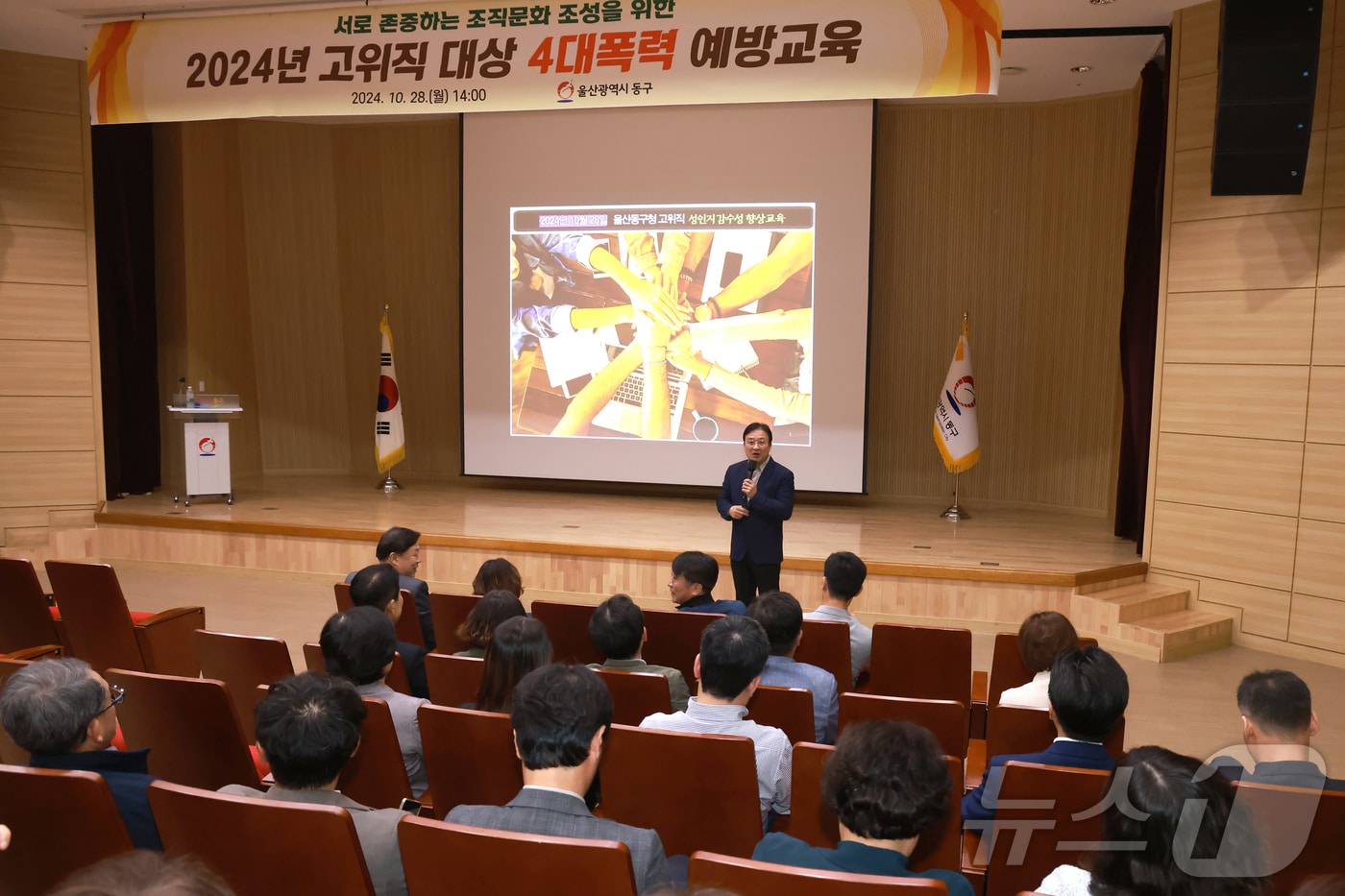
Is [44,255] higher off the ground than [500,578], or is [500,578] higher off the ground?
[44,255]

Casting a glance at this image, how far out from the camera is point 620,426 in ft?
30.8

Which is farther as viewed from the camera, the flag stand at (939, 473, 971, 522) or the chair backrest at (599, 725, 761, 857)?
the flag stand at (939, 473, 971, 522)

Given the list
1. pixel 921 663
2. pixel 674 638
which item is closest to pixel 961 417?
pixel 921 663

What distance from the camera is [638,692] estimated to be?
3098 mm

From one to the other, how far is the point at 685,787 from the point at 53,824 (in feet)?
4.36

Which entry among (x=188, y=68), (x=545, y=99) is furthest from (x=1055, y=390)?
(x=188, y=68)

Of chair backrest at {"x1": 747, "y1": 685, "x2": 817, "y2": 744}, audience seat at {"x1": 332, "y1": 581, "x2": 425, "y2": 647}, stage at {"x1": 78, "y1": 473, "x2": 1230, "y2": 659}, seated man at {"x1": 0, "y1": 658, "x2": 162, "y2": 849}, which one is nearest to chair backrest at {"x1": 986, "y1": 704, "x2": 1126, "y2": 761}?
chair backrest at {"x1": 747, "y1": 685, "x2": 817, "y2": 744}

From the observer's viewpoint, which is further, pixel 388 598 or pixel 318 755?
pixel 388 598

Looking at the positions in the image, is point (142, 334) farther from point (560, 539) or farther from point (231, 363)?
point (560, 539)

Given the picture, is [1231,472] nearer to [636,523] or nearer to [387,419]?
[636,523]

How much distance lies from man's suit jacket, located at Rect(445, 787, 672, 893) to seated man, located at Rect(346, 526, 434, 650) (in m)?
2.53

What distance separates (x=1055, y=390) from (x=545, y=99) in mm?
5724

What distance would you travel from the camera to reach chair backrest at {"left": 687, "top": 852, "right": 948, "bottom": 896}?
1.56m

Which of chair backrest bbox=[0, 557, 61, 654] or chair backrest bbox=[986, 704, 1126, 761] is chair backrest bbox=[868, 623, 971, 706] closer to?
chair backrest bbox=[986, 704, 1126, 761]
